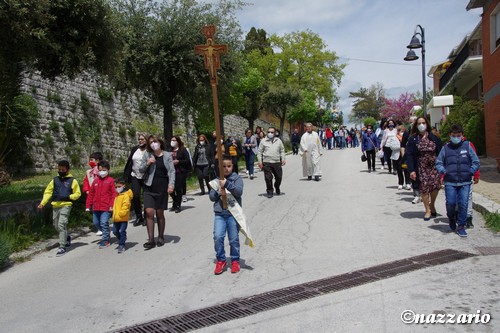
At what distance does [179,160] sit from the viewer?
464 inches

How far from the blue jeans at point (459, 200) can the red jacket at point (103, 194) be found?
18.0ft

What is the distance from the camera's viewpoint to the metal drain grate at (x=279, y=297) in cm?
450

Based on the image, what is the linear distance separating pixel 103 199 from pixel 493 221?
21.3 ft

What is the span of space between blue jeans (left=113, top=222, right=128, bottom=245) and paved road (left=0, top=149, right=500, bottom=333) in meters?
0.21

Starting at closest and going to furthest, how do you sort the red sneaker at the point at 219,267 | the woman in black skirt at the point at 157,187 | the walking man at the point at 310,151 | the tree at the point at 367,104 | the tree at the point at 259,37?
the red sneaker at the point at 219,267 → the woman in black skirt at the point at 157,187 → the walking man at the point at 310,151 → the tree at the point at 259,37 → the tree at the point at 367,104

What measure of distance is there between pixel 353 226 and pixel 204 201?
200 inches

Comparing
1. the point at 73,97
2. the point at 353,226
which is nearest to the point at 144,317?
the point at 353,226

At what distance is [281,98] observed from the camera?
41.8 metres

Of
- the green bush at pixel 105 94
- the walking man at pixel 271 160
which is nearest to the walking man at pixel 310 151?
the walking man at pixel 271 160

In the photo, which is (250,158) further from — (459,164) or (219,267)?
(219,267)

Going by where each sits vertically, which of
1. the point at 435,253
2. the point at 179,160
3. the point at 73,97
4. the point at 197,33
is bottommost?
the point at 435,253

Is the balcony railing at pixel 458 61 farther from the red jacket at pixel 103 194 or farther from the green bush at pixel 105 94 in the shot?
the red jacket at pixel 103 194

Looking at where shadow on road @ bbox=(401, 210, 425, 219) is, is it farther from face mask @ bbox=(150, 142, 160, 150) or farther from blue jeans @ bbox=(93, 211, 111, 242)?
blue jeans @ bbox=(93, 211, 111, 242)

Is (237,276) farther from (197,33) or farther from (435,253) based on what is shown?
(197,33)
